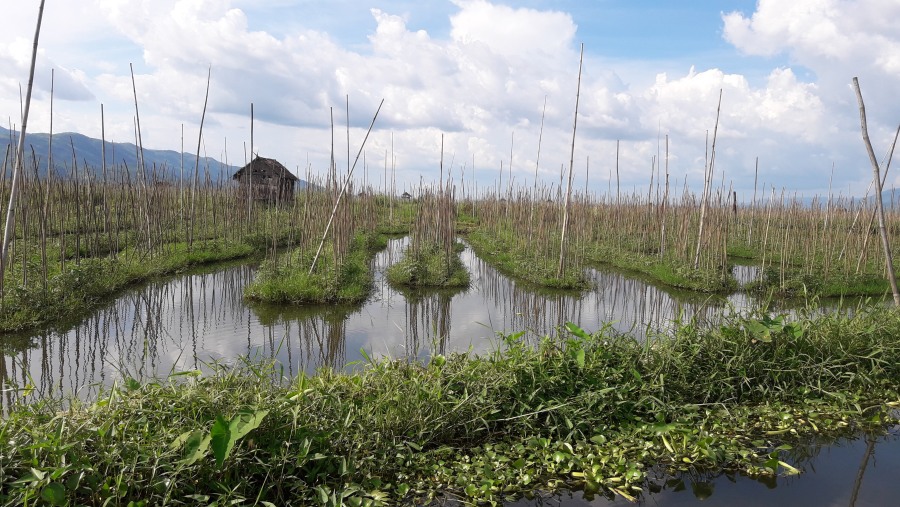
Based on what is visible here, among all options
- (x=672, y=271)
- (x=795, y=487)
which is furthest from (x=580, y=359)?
(x=672, y=271)

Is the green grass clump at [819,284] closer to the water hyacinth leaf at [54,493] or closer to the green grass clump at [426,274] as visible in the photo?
the green grass clump at [426,274]

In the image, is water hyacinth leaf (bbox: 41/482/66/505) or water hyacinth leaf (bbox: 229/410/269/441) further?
water hyacinth leaf (bbox: 229/410/269/441)

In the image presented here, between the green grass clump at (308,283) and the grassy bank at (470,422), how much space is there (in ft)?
14.6

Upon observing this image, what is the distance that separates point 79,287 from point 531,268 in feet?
23.3

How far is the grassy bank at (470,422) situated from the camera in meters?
2.39

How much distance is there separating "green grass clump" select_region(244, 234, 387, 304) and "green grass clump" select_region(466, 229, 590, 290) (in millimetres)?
2948

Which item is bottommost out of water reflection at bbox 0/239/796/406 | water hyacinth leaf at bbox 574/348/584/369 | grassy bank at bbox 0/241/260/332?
water reflection at bbox 0/239/796/406

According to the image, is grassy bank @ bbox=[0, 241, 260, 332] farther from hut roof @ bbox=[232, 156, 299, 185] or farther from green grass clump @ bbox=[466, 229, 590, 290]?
hut roof @ bbox=[232, 156, 299, 185]

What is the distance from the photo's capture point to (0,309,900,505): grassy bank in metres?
2.39

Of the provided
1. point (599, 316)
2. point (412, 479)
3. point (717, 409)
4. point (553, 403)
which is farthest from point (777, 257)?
point (412, 479)

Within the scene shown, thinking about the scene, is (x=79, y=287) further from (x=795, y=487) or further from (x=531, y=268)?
(x=795, y=487)

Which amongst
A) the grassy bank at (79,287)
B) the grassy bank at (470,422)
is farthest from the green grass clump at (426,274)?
the grassy bank at (470,422)

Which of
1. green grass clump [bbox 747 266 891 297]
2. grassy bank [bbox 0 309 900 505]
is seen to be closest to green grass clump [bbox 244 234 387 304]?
grassy bank [bbox 0 309 900 505]

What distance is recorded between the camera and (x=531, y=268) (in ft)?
33.2
